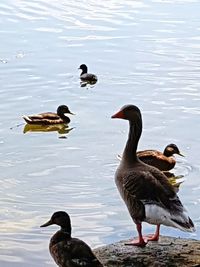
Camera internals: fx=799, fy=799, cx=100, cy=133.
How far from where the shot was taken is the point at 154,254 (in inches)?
289

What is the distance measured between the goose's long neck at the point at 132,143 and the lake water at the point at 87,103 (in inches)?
46.4

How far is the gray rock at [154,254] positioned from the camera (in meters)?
7.11

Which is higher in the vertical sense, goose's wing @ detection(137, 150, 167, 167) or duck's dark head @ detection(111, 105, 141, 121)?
duck's dark head @ detection(111, 105, 141, 121)

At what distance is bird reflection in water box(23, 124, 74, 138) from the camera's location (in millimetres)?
13656

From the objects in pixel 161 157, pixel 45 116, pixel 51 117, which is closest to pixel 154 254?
pixel 161 157

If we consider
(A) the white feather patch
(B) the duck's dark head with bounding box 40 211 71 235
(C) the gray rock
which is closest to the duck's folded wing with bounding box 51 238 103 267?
(B) the duck's dark head with bounding box 40 211 71 235

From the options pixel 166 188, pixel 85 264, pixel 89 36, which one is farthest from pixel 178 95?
pixel 85 264

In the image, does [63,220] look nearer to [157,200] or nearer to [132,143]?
[157,200]

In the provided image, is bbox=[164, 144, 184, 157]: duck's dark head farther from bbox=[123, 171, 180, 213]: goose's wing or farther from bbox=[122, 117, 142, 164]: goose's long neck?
bbox=[123, 171, 180, 213]: goose's wing

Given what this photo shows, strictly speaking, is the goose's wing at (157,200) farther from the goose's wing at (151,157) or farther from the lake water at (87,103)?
the goose's wing at (151,157)

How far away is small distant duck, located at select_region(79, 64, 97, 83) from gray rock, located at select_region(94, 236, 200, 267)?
30.0 ft

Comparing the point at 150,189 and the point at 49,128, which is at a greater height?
the point at 49,128

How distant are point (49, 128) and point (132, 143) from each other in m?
6.26

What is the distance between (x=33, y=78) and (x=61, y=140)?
3619 mm
